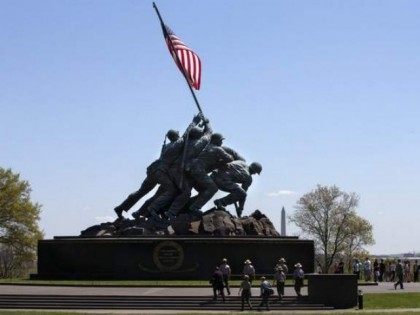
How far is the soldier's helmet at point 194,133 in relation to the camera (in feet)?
148

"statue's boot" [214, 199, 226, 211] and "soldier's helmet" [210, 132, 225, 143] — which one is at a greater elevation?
"soldier's helmet" [210, 132, 225, 143]

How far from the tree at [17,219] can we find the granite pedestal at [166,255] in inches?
830

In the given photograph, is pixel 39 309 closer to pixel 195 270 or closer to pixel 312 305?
pixel 312 305

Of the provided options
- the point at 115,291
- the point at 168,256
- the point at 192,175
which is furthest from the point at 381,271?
the point at 115,291

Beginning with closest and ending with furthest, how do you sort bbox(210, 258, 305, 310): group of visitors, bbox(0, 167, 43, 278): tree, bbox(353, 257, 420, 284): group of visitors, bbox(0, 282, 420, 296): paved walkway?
bbox(210, 258, 305, 310): group of visitors
bbox(0, 282, 420, 296): paved walkway
bbox(353, 257, 420, 284): group of visitors
bbox(0, 167, 43, 278): tree

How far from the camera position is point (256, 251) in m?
40.3

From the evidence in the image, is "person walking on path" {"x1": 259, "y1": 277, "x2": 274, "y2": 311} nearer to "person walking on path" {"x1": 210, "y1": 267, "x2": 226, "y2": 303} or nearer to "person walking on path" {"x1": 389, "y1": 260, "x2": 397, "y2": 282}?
"person walking on path" {"x1": 210, "y1": 267, "x2": 226, "y2": 303}

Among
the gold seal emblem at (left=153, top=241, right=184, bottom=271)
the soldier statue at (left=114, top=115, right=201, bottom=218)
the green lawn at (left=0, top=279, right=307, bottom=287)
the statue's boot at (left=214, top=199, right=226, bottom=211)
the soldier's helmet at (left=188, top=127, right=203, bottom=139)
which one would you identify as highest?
the soldier's helmet at (left=188, top=127, right=203, bottom=139)

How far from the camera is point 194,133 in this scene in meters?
45.0

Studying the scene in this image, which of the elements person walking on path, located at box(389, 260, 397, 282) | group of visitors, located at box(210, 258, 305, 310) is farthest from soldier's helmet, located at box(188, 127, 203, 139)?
group of visitors, located at box(210, 258, 305, 310)

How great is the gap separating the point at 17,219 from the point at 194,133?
21656 millimetres

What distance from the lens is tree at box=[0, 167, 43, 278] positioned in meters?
61.5

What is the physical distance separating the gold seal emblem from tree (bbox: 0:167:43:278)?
23.8 m

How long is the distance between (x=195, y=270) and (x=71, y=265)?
5962mm
